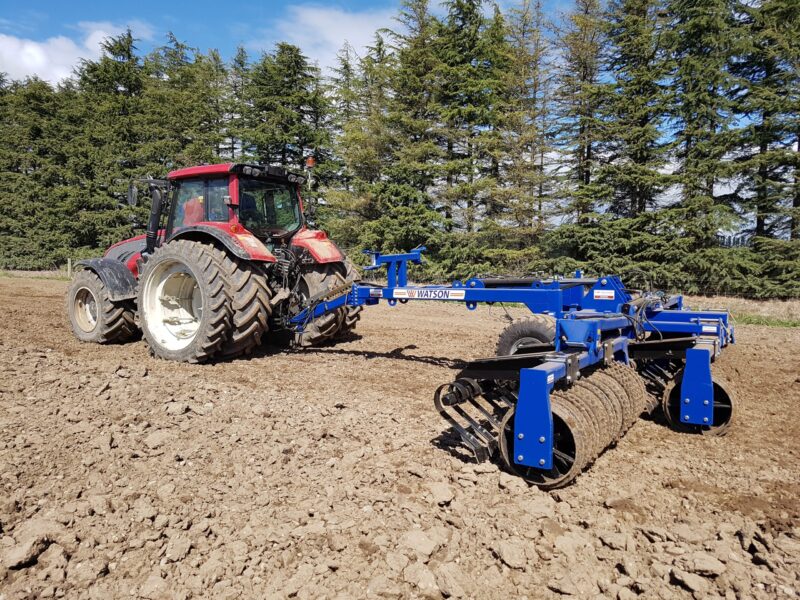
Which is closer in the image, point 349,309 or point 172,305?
point 172,305

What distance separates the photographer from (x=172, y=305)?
257 inches

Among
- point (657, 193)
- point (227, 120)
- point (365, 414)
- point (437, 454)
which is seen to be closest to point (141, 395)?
point (365, 414)

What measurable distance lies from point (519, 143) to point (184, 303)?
13.1 metres

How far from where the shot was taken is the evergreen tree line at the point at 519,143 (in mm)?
13930

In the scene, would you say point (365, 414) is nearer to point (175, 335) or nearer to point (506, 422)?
point (506, 422)

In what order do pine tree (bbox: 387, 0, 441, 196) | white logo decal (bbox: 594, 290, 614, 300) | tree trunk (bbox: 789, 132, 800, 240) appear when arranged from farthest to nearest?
pine tree (bbox: 387, 0, 441, 196) < tree trunk (bbox: 789, 132, 800, 240) < white logo decal (bbox: 594, 290, 614, 300)

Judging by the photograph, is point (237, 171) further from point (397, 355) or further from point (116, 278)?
point (397, 355)

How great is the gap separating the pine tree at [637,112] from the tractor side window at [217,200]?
12120 mm

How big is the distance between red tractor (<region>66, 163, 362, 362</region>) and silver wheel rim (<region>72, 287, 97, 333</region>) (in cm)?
1

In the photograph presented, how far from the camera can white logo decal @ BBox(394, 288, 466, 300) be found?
4.91 meters

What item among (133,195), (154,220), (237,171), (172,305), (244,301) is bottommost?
(172,305)

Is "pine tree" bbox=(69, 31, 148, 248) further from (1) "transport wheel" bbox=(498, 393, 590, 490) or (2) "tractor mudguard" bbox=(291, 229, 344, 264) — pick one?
(1) "transport wheel" bbox=(498, 393, 590, 490)

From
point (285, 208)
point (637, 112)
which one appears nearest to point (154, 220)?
point (285, 208)

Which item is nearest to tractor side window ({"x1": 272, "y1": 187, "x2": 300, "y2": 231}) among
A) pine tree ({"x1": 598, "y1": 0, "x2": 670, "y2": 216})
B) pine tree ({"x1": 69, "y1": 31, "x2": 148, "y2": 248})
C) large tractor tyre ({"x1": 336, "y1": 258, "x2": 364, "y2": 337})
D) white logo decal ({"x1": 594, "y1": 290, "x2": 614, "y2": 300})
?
large tractor tyre ({"x1": 336, "y1": 258, "x2": 364, "y2": 337})
